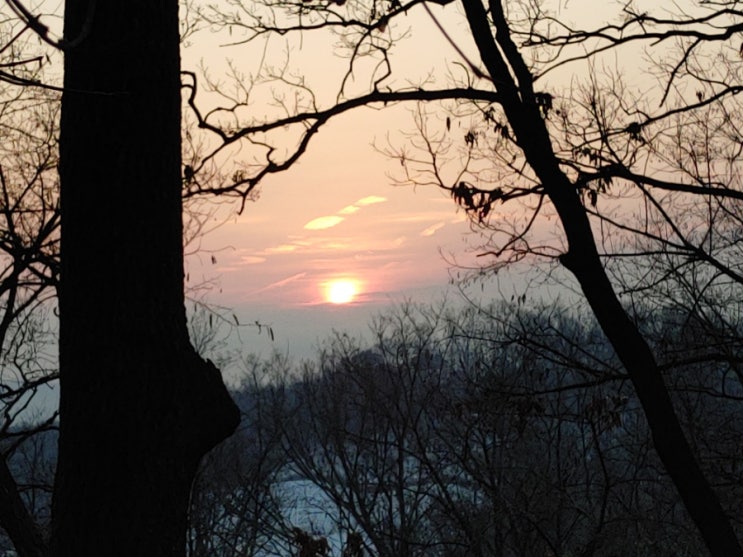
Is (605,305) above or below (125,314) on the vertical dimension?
above

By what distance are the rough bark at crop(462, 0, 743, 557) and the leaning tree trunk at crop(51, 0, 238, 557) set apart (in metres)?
2.66

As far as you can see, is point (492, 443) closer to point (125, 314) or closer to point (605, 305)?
point (605, 305)

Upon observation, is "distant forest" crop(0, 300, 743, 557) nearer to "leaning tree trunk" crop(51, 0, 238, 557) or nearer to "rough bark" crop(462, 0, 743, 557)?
"rough bark" crop(462, 0, 743, 557)

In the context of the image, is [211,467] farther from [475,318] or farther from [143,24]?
[143,24]

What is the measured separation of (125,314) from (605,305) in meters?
3.31

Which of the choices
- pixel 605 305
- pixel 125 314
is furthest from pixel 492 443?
pixel 125 314

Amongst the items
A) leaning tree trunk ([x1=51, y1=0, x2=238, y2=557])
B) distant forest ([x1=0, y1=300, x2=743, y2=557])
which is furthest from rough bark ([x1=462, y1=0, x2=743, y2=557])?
leaning tree trunk ([x1=51, y1=0, x2=238, y2=557])

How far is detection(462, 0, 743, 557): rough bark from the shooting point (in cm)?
521

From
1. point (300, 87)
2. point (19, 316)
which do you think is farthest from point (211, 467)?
point (300, 87)

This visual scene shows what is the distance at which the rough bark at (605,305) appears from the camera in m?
5.21

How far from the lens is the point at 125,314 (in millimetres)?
2896

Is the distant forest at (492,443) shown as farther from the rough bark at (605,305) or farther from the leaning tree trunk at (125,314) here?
the leaning tree trunk at (125,314)

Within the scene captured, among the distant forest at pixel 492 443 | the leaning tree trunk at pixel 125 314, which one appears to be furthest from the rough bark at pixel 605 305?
the leaning tree trunk at pixel 125 314

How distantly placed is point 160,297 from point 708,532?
12.4ft
